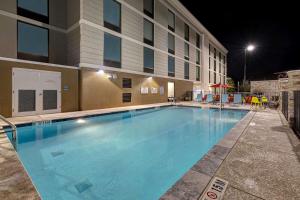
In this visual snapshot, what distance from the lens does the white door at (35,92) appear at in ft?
22.3

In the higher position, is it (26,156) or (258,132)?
(258,132)

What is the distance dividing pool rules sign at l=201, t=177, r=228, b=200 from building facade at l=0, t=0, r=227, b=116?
8.45 metres

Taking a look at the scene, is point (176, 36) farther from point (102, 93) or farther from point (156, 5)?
point (102, 93)

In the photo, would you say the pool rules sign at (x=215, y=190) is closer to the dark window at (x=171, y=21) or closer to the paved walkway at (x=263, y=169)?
the paved walkway at (x=263, y=169)

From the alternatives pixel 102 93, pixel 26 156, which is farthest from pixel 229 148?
pixel 102 93

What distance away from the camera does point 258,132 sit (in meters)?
4.12


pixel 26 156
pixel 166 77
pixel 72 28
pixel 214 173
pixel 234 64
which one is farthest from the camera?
pixel 234 64

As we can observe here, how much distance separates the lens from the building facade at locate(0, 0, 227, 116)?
23.8 feet

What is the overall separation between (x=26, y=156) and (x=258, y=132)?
235 inches

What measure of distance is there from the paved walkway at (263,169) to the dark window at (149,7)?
13.8 m

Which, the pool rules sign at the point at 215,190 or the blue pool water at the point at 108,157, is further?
the blue pool water at the point at 108,157

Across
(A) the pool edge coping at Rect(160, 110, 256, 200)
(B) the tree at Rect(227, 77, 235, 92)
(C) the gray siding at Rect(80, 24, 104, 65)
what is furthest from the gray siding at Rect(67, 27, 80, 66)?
(B) the tree at Rect(227, 77, 235, 92)

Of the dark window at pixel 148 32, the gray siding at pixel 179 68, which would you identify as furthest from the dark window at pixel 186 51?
the dark window at pixel 148 32

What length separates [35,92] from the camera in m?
7.35
